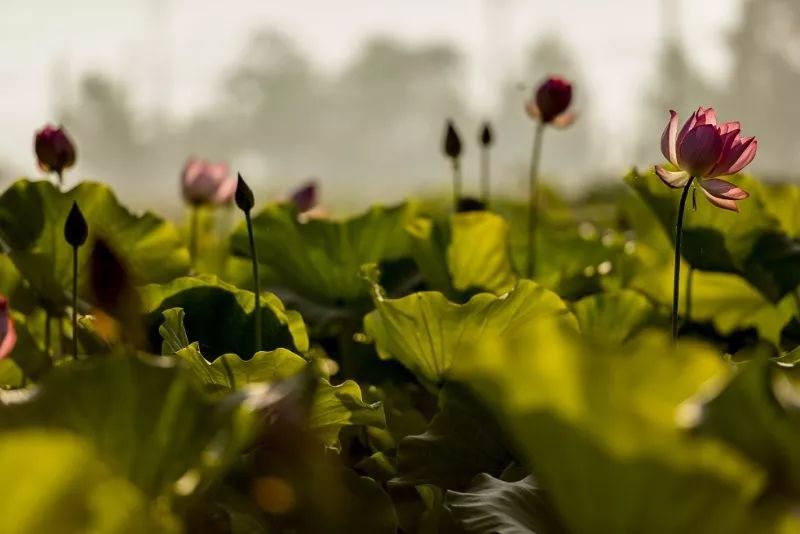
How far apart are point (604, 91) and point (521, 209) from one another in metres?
58.5

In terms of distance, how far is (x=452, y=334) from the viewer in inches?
27.4

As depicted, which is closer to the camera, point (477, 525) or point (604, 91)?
point (477, 525)

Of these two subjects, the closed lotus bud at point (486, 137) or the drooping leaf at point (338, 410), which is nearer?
the drooping leaf at point (338, 410)

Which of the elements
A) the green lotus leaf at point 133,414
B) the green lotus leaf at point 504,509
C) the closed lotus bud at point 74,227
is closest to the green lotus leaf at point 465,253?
the closed lotus bud at point 74,227

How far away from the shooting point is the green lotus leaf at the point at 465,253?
0.98 m

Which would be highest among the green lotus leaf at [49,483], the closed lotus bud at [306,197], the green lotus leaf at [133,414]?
Result: the green lotus leaf at [49,483]

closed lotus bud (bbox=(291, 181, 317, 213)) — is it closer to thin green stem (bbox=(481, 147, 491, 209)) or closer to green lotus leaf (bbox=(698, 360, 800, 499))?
thin green stem (bbox=(481, 147, 491, 209))

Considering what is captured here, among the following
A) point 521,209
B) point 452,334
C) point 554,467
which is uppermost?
point 554,467

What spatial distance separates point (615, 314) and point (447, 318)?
247 mm

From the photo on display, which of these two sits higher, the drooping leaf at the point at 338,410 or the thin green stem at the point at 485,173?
the drooping leaf at the point at 338,410

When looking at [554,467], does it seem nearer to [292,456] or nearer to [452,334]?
[292,456]

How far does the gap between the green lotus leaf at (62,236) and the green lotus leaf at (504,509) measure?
0.47 meters

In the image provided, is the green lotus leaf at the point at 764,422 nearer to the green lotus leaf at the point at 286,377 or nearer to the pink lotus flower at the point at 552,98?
the green lotus leaf at the point at 286,377

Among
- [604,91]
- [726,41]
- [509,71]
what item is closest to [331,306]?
[726,41]
